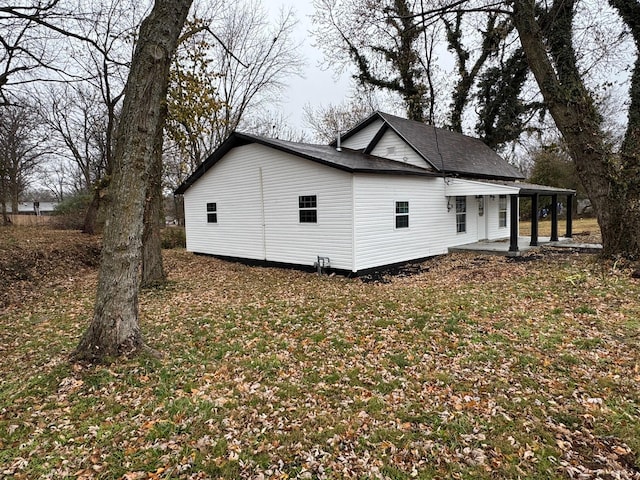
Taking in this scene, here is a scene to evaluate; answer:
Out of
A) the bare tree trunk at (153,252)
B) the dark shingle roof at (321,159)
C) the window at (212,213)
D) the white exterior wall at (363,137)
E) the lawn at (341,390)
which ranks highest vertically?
the white exterior wall at (363,137)

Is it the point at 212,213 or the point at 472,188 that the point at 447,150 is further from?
the point at 212,213

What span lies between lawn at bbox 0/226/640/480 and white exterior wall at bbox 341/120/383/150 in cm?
918

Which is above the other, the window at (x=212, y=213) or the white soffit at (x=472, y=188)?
the white soffit at (x=472, y=188)

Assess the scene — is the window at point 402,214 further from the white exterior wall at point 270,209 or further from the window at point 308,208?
the window at point 308,208

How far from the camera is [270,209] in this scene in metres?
12.5

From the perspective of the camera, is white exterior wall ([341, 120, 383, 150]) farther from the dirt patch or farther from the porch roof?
the dirt patch

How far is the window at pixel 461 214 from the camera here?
14.6 metres

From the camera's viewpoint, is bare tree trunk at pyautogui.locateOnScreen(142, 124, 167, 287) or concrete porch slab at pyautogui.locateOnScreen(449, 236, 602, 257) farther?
concrete porch slab at pyautogui.locateOnScreen(449, 236, 602, 257)

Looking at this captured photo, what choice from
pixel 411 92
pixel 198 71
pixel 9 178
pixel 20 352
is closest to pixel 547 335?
pixel 20 352

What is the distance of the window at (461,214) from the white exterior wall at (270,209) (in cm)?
633

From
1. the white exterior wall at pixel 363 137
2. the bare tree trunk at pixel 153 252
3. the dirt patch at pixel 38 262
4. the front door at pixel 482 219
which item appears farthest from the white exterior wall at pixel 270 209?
the front door at pixel 482 219

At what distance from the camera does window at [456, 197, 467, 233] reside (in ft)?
47.8

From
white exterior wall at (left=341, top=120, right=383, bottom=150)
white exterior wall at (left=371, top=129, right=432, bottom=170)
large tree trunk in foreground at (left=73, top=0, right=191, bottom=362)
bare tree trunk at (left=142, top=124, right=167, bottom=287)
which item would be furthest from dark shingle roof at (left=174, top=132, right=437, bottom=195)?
large tree trunk in foreground at (left=73, top=0, right=191, bottom=362)

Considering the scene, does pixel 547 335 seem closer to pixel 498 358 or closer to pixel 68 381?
pixel 498 358
